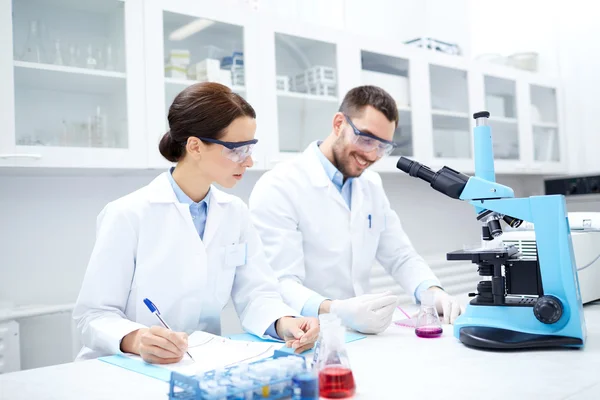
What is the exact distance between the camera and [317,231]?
2.04 meters

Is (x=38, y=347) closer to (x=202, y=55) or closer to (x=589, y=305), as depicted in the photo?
(x=202, y=55)

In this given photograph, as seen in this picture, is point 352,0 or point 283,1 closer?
point 283,1

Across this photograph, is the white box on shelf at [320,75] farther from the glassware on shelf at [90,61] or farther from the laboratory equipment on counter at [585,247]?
the laboratory equipment on counter at [585,247]

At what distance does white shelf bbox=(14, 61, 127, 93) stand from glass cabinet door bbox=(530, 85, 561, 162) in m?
2.97

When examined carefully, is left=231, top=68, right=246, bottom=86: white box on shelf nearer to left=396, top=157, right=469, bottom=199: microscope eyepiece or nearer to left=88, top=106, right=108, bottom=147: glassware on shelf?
left=88, top=106, right=108, bottom=147: glassware on shelf

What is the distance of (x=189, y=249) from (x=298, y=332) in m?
0.41

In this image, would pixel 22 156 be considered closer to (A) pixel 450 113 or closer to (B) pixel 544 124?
(A) pixel 450 113

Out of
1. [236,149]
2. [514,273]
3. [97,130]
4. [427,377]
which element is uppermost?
[97,130]

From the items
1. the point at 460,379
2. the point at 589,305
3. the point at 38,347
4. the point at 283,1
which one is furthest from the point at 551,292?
the point at 283,1

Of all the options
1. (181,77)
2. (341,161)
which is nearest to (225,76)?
(181,77)

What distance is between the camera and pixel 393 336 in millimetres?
1449

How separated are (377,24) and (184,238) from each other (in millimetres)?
2684

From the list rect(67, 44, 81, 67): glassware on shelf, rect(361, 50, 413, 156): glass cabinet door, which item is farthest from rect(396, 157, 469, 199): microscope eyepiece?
rect(361, 50, 413, 156): glass cabinet door

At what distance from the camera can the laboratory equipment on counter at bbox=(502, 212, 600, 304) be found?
1710mm
